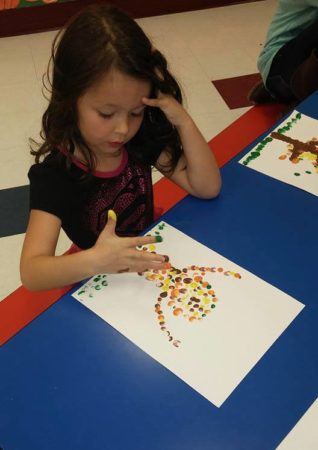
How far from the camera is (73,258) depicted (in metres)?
0.78

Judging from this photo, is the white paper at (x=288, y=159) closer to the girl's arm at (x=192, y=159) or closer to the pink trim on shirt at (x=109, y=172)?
the girl's arm at (x=192, y=159)

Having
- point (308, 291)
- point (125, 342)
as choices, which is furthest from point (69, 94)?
point (308, 291)

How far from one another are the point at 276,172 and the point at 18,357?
67 cm

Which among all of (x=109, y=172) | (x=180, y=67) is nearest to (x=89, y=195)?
(x=109, y=172)

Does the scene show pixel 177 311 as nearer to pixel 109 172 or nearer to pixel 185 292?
pixel 185 292

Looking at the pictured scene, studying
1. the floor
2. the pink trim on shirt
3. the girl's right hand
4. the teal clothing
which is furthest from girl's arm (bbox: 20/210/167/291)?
the teal clothing

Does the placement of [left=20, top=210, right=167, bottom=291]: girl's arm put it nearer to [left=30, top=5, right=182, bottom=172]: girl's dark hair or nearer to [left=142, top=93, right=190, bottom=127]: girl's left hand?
[left=30, top=5, right=182, bottom=172]: girl's dark hair

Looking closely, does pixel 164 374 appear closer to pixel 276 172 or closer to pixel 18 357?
pixel 18 357

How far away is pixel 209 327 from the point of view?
0.75 meters

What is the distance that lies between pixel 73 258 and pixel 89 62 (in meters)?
0.33

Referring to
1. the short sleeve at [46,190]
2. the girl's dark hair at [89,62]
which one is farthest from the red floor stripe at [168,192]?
the girl's dark hair at [89,62]

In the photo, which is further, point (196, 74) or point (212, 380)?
point (196, 74)

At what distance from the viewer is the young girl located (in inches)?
30.0

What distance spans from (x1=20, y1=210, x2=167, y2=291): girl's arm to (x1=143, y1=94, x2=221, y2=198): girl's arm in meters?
0.24
